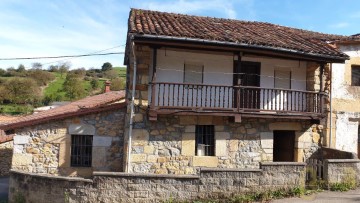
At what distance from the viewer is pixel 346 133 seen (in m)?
11.8

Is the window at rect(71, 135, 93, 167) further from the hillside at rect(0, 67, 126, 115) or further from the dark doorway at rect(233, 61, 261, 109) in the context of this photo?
the hillside at rect(0, 67, 126, 115)

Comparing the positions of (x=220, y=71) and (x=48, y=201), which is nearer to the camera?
(x=48, y=201)

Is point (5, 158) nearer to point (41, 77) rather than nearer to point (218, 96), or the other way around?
point (218, 96)

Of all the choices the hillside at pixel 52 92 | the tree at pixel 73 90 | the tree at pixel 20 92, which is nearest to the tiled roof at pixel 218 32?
the hillside at pixel 52 92

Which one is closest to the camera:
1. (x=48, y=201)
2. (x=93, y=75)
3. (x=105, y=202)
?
(x=105, y=202)

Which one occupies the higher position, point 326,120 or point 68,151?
point 326,120

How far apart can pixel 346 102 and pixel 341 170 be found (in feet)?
12.0

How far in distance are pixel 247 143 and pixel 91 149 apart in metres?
5.09

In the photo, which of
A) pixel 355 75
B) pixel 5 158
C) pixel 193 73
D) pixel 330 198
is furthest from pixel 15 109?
pixel 330 198

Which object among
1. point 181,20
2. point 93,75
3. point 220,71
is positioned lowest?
point 220,71

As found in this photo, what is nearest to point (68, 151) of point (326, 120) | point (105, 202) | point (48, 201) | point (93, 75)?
point (48, 201)

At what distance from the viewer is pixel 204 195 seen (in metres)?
8.22

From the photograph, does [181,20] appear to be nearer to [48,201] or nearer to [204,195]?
[204,195]

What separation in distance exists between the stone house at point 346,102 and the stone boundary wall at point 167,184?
3923 mm
